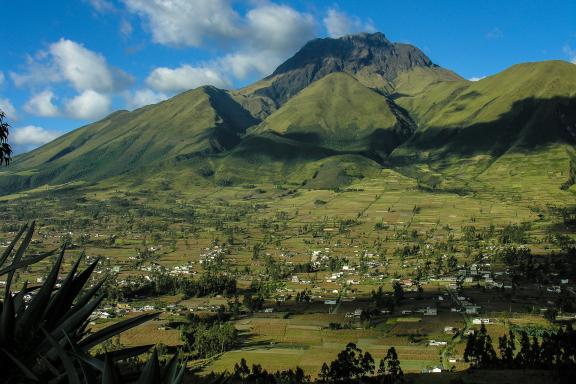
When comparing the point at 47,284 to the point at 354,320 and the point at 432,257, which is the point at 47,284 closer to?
the point at 354,320

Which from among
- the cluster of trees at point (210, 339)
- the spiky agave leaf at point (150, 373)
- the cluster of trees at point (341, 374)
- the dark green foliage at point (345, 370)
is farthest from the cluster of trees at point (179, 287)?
the spiky agave leaf at point (150, 373)

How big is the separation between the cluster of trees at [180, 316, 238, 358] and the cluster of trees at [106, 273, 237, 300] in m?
29.3

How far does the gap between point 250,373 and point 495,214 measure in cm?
14990

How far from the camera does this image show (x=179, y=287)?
11294 centimetres

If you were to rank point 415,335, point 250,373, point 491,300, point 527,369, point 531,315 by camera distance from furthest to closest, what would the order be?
point 491,300
point 531,315
point 415,335
point 250,373
point 527,369

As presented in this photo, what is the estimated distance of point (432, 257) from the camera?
13700 cm

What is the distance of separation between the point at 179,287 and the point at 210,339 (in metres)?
39.6

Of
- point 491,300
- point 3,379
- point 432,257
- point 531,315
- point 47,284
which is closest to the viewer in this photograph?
point 3,379

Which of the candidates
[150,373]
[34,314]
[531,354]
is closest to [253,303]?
[531,354]

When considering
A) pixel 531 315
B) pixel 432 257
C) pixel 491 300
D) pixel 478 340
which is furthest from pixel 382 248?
pixel 478 340

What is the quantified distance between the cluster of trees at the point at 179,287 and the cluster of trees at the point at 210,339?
29251 mm

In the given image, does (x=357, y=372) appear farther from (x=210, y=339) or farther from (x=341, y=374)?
(x=210, y=339)

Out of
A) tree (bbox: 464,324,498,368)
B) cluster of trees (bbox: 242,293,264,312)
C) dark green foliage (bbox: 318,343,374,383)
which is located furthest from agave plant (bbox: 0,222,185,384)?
cluster of trees (bbox: 242,293,264,312)

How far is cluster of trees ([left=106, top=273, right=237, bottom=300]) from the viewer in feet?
357
